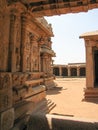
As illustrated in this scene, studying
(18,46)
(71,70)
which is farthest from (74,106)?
(71,70)

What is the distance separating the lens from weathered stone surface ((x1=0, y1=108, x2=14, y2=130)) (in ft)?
13.7

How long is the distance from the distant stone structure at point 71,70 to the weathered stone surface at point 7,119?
41343 millimetres

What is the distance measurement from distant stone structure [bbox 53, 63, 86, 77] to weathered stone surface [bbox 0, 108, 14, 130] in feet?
136

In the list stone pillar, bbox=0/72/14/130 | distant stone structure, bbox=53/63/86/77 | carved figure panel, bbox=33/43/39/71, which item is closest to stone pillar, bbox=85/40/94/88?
carved figure panel, bbox=33/43/39/71

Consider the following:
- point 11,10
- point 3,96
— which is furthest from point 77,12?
point 3,96

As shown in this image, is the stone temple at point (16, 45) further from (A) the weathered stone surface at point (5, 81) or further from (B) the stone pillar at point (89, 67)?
(B) the stone pillar at point (89, 67)

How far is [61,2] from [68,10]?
0.45 m

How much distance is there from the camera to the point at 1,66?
4574 millimetres

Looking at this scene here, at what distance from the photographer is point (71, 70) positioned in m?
47.5

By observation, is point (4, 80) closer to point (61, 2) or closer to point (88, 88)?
point (61, 2)

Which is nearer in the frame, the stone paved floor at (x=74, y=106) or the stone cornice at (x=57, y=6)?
the stone cornice at (x=57, y=6)

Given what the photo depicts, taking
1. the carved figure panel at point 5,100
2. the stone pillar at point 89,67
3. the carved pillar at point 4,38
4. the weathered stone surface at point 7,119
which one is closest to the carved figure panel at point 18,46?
the carved pillar at point 4,38

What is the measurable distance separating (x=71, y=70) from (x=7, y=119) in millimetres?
43705

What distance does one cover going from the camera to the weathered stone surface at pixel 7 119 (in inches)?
165
